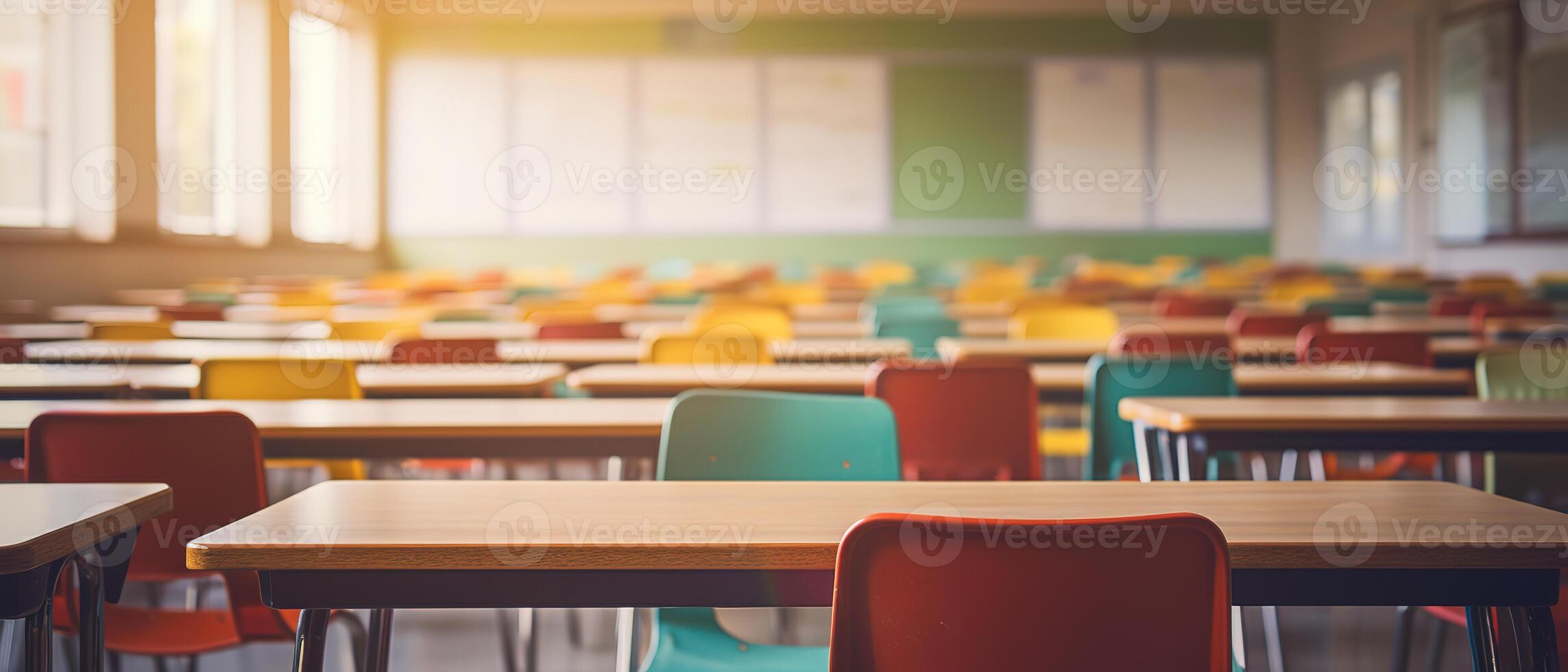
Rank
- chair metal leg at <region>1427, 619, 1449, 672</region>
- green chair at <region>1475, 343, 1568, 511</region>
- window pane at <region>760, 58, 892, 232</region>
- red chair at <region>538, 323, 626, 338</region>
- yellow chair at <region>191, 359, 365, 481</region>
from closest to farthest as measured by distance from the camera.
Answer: chair metal leg at <region>1427, 619, 1449, 672</region> → green chair at <region>1475, 343, 1568, 511</region> → yellow chair at <region>191, 359, 365, 481</region> → red chair at <region>538, 323, 626, 338</region> → window pane at <region>760, 58, 892, 232</region>

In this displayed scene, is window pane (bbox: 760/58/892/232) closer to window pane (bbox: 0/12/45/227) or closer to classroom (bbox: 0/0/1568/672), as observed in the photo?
classroom (bbox: 0/0/1568/672)

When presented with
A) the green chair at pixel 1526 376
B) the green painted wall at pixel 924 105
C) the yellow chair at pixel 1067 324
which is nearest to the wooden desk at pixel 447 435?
the green chair at pixel 1526 376

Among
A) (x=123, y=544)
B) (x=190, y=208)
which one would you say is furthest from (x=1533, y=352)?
(x=190, y=208)

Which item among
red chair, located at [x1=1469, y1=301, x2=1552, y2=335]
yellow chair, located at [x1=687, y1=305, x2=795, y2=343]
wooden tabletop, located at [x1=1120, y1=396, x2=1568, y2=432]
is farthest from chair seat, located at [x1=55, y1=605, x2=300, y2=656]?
red chair, located at [x1=1469, y1=301, x2=1552, y2=335]

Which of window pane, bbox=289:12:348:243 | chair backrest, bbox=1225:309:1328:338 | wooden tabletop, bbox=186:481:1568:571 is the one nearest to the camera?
wooden tabletop, bbox=186:481:1568:571

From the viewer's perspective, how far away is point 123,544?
150 cm

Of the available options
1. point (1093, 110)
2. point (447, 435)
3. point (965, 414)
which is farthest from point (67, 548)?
point (1093, 110)

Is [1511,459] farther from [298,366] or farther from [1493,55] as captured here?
[1493,55]

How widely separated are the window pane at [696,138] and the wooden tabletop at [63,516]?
39.5ft

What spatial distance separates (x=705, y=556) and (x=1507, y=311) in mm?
4971

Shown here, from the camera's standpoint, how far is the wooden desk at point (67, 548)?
1.21 m

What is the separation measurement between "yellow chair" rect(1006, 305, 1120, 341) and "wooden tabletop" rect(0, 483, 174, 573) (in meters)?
3.51

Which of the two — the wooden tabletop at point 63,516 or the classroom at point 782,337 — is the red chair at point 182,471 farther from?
the wooden tabletop at point 63,516

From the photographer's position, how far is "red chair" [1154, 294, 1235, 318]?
18.5ft
